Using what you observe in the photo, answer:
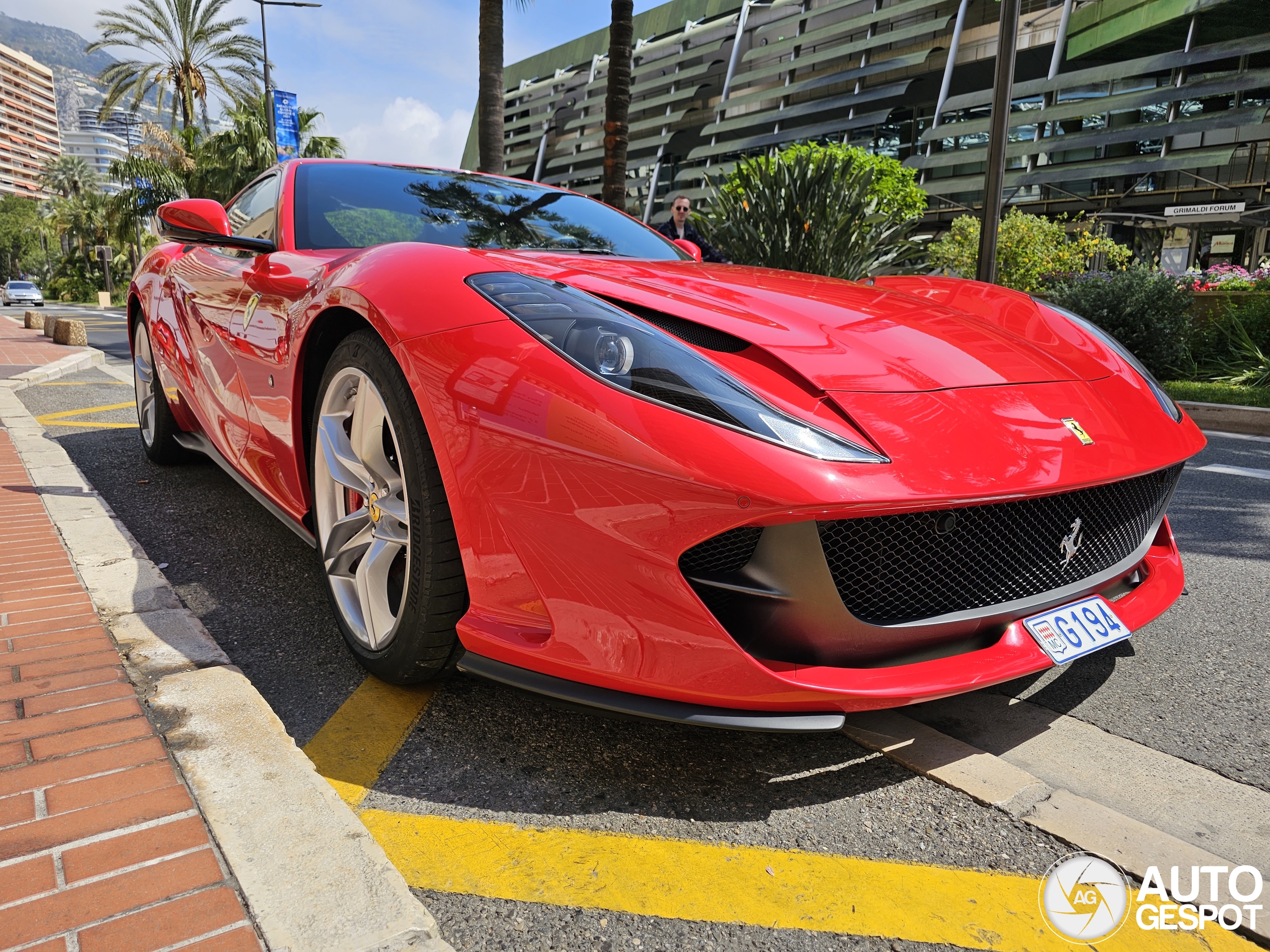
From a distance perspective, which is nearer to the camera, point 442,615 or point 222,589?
point 442,615

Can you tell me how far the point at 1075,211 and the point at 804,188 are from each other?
25.8 m

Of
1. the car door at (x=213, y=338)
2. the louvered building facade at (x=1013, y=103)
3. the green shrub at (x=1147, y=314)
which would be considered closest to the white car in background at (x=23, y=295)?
the louvered building facade at (x=1013, y=103)

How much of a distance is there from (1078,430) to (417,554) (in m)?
1.40

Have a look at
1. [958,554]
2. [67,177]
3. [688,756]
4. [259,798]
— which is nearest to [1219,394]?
[958,554]

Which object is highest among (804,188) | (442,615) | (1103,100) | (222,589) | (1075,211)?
(1103,100)

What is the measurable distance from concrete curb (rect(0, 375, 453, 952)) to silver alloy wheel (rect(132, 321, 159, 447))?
1811 millimetres

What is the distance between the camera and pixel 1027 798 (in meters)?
1.60

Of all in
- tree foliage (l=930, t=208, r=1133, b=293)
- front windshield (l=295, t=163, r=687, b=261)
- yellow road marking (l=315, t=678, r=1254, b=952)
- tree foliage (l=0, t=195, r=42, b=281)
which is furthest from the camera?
tree foliage (l=0, t=195, r=42, b=281)

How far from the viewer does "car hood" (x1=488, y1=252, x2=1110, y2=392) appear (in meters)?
1.76

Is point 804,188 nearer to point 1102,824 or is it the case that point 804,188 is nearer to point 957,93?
point 1102,824

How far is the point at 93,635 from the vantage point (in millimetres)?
2084

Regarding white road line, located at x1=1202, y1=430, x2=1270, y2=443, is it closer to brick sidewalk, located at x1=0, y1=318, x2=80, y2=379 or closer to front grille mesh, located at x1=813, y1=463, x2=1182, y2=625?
front grille mesh, located at x1=813, y1=463, x2=1182, y2=625

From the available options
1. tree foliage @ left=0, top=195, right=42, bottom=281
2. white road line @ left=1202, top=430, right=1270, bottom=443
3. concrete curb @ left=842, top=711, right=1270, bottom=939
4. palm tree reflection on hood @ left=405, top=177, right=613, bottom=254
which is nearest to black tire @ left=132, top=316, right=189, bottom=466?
palm tree reflection on hood @ left=405, top=177, right=613, bottom=254

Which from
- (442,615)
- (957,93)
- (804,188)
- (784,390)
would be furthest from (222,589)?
(957,93)
